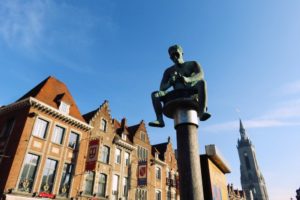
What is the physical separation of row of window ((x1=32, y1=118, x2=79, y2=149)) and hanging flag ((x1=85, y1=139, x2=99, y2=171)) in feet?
5.81

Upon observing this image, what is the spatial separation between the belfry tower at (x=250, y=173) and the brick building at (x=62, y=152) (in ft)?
287

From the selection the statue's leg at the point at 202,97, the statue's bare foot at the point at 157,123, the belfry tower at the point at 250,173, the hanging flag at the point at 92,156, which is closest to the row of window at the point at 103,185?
the hanging flag at the point at 92,156

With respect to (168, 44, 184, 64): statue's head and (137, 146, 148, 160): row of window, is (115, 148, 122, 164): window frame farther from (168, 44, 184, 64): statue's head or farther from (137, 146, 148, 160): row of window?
(168, 44, 184, 64): statue's head

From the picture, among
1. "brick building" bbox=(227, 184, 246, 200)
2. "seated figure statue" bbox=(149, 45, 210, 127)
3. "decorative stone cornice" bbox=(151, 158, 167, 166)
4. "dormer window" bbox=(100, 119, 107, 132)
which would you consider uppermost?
"dormer window" bbox=(100, 119, 107, 132)

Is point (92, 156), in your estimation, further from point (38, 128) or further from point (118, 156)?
point (118, 156)

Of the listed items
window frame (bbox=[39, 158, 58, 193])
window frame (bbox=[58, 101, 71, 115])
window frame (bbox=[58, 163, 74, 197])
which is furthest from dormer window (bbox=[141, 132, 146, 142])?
window frame (bbox=[39, 158, 58, 193])

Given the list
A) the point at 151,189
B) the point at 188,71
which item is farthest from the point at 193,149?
the point at 151,189

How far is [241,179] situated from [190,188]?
118 metres

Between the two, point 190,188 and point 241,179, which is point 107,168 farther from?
point 241,179

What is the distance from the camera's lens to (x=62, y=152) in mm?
19984

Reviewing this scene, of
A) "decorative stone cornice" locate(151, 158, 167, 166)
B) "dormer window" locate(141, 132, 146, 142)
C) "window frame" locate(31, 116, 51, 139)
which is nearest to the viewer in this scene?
"window frame" locate(31, 116, 51, 139)

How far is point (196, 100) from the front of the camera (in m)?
4.12

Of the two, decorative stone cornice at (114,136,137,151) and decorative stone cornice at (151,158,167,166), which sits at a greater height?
decorative stone cornice at (114,136,137,151)

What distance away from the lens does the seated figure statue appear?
4.00 meters
